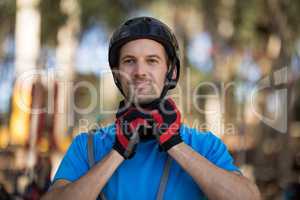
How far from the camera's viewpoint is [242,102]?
12992 mm

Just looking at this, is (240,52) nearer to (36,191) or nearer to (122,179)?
(36,191)

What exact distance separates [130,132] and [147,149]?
0.22 metres

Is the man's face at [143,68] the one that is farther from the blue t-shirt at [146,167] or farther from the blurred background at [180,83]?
the blurred background at [180,83]

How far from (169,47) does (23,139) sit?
747 centimetres

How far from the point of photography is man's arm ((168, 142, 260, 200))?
236 centimetres

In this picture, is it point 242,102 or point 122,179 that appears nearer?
point 122,179

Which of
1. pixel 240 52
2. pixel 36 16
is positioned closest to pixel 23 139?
pixel 36 16

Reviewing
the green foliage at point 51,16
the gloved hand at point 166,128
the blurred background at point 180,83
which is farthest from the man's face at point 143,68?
the green foliage at point 51,16

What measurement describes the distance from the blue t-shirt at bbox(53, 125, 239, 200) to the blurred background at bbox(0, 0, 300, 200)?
2.50 m

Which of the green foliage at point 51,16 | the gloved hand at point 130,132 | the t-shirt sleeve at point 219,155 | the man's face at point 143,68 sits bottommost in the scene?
the t-shirt sleeve at point 219,155

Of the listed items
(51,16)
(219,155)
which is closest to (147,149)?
(219,155)

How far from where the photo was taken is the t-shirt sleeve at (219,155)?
2.54 metres

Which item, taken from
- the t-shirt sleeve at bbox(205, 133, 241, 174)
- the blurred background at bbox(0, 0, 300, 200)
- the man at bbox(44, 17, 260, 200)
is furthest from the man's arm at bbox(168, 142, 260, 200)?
the blurred background at bbox(0, 0, 300, 200)

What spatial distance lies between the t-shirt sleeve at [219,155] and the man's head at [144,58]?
0.32 meters
